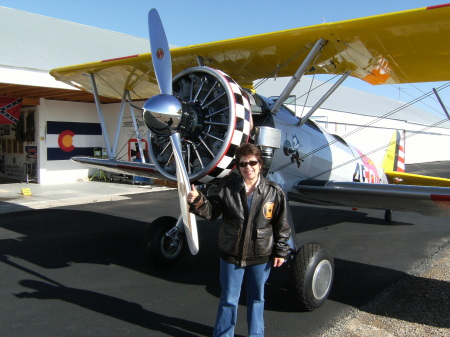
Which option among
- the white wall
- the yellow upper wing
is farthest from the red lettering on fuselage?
the white wall

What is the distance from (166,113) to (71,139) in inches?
467

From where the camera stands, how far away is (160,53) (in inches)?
152

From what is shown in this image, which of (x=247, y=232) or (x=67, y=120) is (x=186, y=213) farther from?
(x=67, y=120)

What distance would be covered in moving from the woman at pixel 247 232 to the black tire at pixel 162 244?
2.07 m

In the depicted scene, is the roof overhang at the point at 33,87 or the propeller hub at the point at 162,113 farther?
the roof overhang at the point at 33,87

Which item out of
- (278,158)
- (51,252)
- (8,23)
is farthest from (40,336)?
(8,23)

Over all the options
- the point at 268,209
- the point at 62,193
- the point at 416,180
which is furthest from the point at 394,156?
the point at 62,193

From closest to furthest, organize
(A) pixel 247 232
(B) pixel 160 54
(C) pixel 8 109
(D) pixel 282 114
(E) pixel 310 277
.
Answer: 1. (A) pixel 247 232
2. (E) pixel 310 277
3. (B) pixel 160 54
4. (D) pixel 282 114
5. (C) pixel 8 109

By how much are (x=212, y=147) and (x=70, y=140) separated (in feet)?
37.8

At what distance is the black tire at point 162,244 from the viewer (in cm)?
472

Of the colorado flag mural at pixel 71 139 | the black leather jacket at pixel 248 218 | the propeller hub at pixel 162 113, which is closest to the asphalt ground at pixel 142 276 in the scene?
the black leather jacket at pixel 248 218

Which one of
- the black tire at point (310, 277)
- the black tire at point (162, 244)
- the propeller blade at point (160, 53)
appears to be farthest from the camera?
the black tire at point (162, 244)

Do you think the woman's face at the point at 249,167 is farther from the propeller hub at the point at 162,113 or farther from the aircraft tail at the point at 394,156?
the aircraft tail at the point at 394,156

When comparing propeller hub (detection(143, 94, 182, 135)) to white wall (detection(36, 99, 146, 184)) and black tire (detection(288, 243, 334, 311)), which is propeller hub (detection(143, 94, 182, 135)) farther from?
white wall (detection(36, 99, 146, 184))
